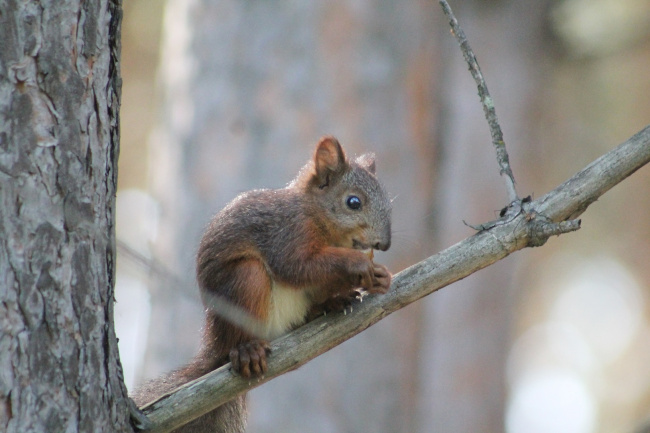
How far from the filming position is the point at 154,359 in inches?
214

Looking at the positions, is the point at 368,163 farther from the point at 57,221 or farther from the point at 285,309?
the point at 57,221

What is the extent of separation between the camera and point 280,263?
303cm

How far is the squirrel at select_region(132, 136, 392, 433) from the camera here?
2.87 metres

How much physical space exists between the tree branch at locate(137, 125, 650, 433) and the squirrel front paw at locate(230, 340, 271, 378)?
3 cm

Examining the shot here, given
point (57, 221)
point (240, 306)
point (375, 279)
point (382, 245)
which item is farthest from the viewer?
point (382, 245)

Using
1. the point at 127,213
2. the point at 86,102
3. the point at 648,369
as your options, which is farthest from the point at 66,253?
the point at 648,369

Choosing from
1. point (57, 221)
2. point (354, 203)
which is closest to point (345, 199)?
point (354, 203)

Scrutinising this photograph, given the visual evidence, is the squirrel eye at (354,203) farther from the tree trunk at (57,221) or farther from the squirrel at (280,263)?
the tree trunk at (57,221)

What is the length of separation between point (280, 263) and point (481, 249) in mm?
833

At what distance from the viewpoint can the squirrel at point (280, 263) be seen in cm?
287

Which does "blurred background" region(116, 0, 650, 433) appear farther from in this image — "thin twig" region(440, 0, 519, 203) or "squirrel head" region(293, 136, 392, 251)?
"thin twig" region(440, 0, 519, 203)

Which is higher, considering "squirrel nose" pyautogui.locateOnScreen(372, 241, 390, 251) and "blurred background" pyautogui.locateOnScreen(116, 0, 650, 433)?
"blurred background" pyautogui.locateOnScreen(116, 0, 650, 433)

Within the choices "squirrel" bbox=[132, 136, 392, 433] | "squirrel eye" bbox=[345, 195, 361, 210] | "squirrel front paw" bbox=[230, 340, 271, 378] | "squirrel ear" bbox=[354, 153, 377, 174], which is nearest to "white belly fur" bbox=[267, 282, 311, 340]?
"squirrel" bbox=[132, 136, 392, 433]

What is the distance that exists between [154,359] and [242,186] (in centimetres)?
126
